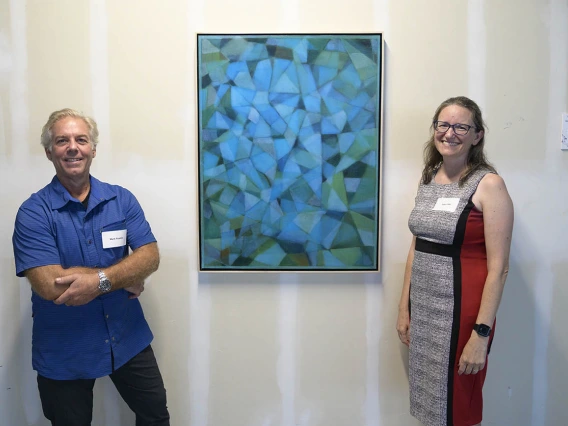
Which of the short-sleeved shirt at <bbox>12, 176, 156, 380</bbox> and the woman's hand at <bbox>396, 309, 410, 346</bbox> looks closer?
the short-sleeved shirt at <bbox>12, 176, 156, 380</bbox>

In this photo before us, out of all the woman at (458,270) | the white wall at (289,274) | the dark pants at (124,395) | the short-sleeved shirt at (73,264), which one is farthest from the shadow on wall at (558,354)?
the short-sleeved shirt at (73,264)

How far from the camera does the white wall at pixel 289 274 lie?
1.90m

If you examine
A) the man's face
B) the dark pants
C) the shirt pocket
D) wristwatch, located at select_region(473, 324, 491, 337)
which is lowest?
the dark pants

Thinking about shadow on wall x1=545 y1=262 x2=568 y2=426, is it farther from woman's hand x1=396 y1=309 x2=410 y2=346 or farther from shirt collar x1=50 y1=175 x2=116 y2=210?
shirt collar x1=50 y1=175 x2=116 y2=210

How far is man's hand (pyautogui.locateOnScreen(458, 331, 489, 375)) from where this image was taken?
1.51m

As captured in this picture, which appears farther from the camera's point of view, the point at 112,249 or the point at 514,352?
the point at 514,352

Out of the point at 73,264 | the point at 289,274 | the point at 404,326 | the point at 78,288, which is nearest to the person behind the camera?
the point at 78,288

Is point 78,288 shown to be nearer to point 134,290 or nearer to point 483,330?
point 134,290

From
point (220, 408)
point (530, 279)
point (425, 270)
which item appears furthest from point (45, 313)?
point (530, 279)

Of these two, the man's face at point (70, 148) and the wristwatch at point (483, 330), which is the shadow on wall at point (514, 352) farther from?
the man's face at point (70, 148)

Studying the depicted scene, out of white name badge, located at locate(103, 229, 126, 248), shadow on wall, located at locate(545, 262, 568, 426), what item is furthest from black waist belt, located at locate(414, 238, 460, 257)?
white name badge, located at locate(103, 229, 126, 248)

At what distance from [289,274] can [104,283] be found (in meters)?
0.85

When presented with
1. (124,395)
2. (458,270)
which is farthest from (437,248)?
(124,395)

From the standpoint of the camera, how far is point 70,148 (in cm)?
155
